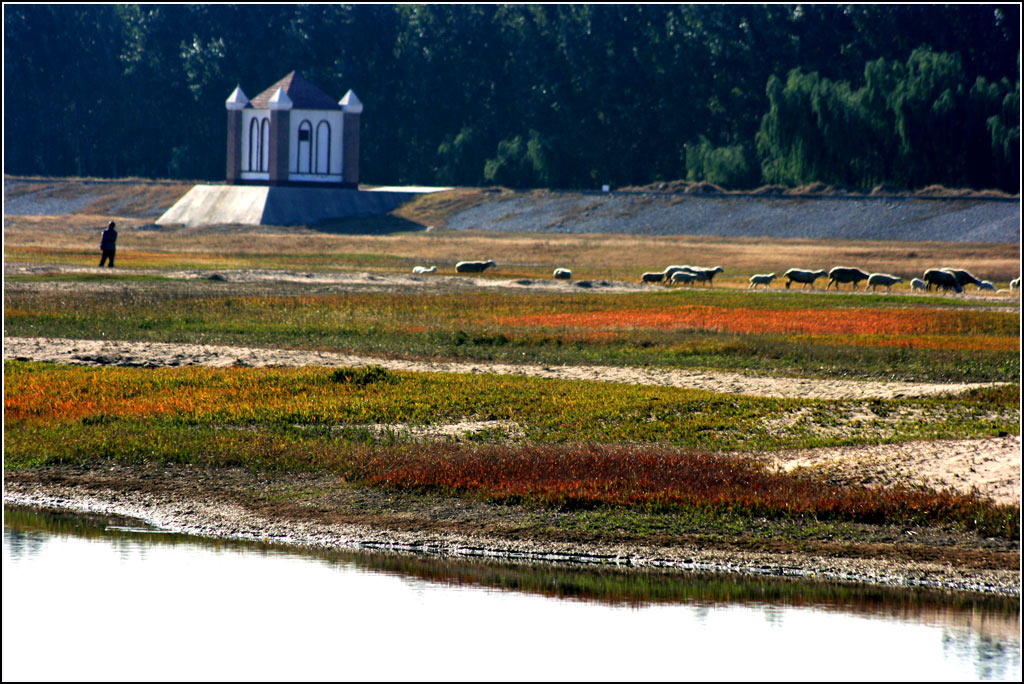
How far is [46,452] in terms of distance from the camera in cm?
1881

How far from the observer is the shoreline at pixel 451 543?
13984mm

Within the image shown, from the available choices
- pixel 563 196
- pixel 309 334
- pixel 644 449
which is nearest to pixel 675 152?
pixel 563 196

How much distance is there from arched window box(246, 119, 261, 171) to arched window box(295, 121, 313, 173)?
3.29m

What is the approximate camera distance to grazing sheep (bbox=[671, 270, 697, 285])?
56344 millimetres

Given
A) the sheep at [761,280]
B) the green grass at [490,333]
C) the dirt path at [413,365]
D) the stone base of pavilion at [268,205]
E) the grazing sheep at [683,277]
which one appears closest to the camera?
the dirt path at [413,365]

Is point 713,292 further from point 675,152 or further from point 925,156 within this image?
point 675,152

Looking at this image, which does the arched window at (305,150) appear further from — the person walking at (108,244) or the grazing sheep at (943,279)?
the grazing sheep at (943,279)

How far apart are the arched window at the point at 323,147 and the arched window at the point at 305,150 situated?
563 millimetres

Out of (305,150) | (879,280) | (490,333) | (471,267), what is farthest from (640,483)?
(305,150)

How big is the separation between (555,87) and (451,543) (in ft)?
369

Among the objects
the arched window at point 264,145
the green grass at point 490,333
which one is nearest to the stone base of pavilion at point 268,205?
the arched window at point 264,145

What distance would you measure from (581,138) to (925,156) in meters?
36.2

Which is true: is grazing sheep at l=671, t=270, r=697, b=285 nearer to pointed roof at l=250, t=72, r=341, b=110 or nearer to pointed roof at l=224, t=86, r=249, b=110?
pointed roof at l=250, t=72, r=341, b=110

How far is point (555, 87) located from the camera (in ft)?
407
